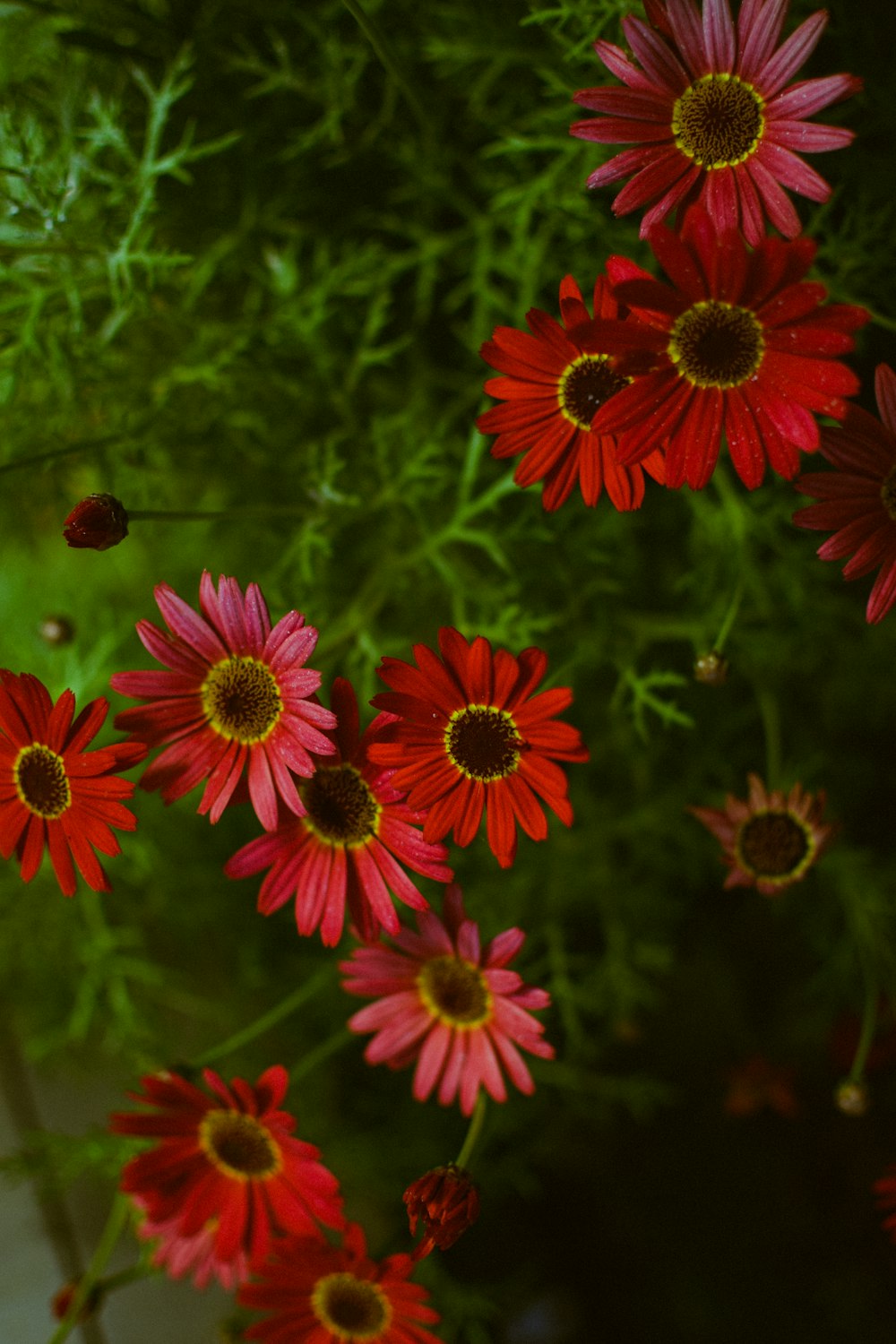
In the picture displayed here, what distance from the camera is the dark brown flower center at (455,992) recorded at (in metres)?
0.64

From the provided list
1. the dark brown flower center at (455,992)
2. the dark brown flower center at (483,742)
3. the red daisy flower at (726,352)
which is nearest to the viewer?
the red daisy flower at (726,352)

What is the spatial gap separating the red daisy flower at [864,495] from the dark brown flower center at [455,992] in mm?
334

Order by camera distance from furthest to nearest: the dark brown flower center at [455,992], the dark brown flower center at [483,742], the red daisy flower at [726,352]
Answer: the dark brown flower center at [455,992]
the dark brown flower center at [483,742]
the red daisy flower at [726,352]

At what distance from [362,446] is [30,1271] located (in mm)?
1083

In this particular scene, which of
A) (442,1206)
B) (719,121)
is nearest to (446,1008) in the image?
(442,1206)

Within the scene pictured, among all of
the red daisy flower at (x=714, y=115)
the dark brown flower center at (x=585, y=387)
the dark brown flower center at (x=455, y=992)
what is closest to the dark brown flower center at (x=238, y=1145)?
the dark brown flower center at (x=455, y=992)

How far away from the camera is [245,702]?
1.82ft

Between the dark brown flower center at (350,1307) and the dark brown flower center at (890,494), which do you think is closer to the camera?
the dark brown flower center at (890,494)

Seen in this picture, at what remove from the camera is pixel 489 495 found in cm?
74

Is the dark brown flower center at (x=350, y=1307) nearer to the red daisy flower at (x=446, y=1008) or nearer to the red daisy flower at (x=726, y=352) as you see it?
the red daisy flower at (x=446, y=1008)

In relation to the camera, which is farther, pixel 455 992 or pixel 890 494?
pixel 455 992

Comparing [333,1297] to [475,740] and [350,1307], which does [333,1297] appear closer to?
[350,1307]

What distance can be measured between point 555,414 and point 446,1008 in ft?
1.28

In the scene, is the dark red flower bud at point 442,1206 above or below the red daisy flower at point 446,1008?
below
